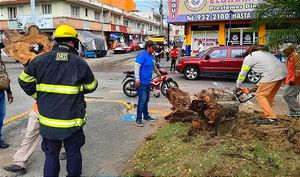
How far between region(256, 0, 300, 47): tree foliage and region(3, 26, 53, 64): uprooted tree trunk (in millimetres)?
3771

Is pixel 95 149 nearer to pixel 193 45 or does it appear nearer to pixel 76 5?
pixel 193 45

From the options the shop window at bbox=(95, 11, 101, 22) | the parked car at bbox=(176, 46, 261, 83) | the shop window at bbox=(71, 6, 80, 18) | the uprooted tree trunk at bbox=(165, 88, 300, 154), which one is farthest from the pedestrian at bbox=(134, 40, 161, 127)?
the shop window at bbox=(95, 11, 101, 22)

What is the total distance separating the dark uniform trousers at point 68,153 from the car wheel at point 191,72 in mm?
11777

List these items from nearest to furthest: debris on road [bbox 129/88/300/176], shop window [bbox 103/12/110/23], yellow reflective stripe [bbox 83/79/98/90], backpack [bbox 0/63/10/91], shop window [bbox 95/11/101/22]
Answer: yellow reflective stripe [bbox 83/79/98/90], debris on road [bbox 129/88/300/176], backpack [bbox 0/63/10/91], shop window [bbox 95/11/101/22], shop window [bbox 103/12/110/23]

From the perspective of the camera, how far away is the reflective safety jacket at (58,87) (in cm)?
344

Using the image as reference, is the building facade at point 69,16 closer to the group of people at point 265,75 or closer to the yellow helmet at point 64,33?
the group of people at point 265,75

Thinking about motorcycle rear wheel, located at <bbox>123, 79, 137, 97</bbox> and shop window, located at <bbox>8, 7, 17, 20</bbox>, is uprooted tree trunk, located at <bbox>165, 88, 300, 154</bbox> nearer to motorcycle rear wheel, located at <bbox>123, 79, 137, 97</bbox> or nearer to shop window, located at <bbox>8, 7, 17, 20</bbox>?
motorcycle rear wheel, located at <bbox>123, 79, 137, 97</bbox>

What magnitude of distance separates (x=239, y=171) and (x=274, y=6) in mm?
3224

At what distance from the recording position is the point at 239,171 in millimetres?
3891

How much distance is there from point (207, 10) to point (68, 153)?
19.7m

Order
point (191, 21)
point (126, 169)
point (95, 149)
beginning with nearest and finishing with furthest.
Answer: point (126, 169)
point (95, 149)
point (191, 21)

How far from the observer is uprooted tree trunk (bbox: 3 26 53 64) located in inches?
192

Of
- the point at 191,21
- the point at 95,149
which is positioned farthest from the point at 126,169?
the point at 191,21

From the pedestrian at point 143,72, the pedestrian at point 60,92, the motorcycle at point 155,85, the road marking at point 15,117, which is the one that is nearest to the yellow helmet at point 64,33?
the pedestrian at point 60,92
